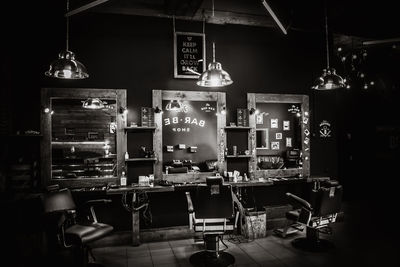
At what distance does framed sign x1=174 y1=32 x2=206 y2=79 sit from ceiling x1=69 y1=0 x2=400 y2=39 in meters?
0.37

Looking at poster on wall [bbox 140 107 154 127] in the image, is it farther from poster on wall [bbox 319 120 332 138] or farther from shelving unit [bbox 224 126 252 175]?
poster on wall [bbox 319 120 332 138]

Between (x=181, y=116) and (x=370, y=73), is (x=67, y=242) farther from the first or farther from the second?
(x=370, y=73)

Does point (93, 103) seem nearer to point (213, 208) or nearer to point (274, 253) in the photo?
point (213, 208)

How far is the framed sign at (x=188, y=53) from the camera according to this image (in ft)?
17.6

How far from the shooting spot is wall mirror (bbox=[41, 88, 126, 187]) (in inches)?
189

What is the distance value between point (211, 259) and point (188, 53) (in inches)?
140

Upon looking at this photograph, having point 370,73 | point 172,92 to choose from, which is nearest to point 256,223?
point 172,92

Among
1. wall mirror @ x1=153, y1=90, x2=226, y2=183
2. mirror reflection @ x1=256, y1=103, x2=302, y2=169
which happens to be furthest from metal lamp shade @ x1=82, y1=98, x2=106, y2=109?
mirror reflection @ x1=256, y1=103, x2=302, y2=169

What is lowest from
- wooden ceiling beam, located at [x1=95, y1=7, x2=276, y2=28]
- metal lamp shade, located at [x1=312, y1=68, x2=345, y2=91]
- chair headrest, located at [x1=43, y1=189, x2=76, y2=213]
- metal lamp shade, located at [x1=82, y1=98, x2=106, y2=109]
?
chair headrest, located at [x1=43, y1=189, x2=76, y2=213]

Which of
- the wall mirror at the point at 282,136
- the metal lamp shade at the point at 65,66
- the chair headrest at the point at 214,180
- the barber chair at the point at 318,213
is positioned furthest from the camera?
the wall mirror at the point at 282,136

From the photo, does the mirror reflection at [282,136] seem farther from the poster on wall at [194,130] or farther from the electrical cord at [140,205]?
the electrical cord at [140,205]

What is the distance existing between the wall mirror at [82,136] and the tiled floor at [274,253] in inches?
51.2

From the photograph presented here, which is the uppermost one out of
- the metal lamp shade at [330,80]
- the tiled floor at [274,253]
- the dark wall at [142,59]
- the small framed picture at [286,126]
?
the dark wall at [142,59]

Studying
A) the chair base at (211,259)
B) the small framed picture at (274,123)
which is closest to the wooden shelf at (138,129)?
the chair base at (211,259)
